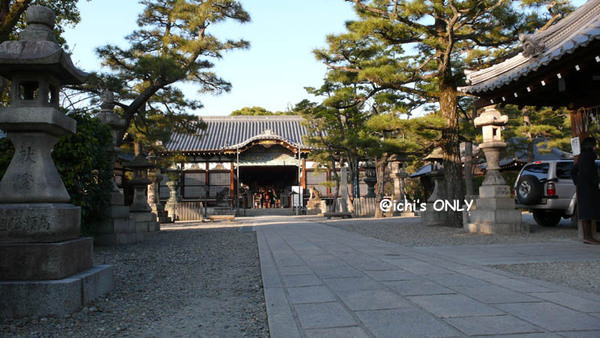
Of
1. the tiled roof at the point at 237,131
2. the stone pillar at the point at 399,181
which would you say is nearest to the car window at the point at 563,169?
the stone pillar at the point at 399,181

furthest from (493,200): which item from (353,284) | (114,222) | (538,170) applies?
(114,222)

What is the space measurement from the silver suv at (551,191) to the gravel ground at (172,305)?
6835mm

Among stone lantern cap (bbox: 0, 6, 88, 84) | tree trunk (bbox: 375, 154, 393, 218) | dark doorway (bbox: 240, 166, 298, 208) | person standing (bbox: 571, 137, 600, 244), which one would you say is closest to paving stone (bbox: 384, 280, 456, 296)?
stone lantern cap (bbox: 0, 6, 88, 84)

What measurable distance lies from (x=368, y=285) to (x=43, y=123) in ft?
10.1

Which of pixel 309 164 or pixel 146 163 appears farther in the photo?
pixel 309 164

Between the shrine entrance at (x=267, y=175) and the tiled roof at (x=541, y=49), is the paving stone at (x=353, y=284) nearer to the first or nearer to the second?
the tiled roof at (x=541, y=49)

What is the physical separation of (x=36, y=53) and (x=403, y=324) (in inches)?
140

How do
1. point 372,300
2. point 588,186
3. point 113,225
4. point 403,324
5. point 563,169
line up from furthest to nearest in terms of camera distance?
point 563,169, point 113,225, point 588,186, point 372,300, point 403,324

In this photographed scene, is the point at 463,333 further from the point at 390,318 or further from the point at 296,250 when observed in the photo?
the point at 296,250

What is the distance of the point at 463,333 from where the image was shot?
2281mm

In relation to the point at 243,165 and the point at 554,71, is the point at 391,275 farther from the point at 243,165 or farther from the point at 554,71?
the point at 243,165

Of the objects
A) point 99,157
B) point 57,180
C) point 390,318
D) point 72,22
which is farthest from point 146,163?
point 390,318

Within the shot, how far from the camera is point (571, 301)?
9.64 feet

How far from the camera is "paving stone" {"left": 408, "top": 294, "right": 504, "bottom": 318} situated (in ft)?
8.71
